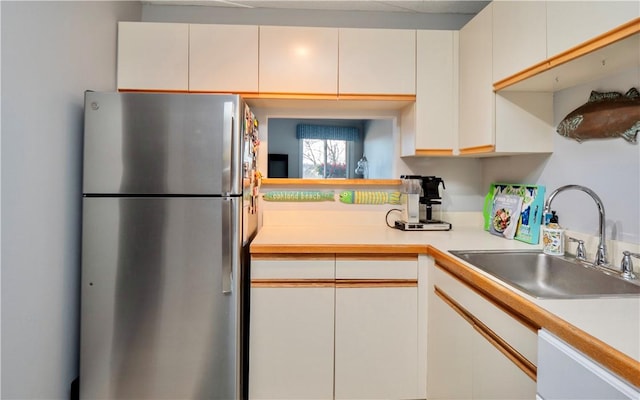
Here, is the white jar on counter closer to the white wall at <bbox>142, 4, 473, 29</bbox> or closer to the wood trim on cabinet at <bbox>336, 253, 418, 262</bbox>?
the wood trim on cabinet at <bbox>336, 253, 418, 262</bbox>

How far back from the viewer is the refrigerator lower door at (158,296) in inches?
56.8

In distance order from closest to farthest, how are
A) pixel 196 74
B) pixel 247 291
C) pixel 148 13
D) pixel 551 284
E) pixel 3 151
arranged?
pixel 3 151, pixel 551 284, pixel 247 291, pixel 196 74, pixel 148 13

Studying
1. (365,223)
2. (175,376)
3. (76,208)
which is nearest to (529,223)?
(365,223)

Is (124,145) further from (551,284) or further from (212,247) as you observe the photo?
(551,284)

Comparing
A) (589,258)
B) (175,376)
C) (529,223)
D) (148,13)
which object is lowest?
(175,376)

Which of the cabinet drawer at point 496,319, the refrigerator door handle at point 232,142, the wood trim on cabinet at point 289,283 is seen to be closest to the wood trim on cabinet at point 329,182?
the refrigerator door handle at point 232,142

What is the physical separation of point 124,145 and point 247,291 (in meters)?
0.92

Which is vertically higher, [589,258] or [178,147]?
[178,147]

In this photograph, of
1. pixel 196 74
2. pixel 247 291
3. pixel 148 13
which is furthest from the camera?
pixel 148 13

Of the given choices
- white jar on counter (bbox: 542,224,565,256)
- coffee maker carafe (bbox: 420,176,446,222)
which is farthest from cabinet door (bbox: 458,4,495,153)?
white jar on counter (bbox: 542,224,565,256)

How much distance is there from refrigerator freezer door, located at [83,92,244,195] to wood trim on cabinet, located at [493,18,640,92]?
1.34m

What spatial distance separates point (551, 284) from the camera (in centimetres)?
138

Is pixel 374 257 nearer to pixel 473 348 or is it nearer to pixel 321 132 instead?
pixel 473 348

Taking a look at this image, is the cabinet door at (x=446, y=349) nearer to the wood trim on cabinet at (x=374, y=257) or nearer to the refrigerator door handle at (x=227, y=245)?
the wood trim on cabinet at (x=374, y=257)
